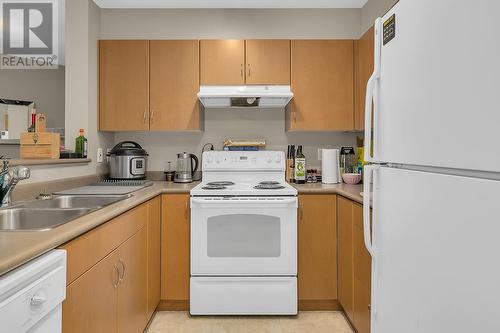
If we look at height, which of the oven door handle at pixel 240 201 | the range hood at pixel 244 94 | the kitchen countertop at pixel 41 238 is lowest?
the oven door handle at pixel 240 201

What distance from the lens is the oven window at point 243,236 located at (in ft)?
7.70

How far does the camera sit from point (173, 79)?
2.81 metres

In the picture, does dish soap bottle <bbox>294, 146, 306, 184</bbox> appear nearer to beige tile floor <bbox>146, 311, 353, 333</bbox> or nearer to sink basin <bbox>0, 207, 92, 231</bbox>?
beige tile floor <bbox>146, 311, 353, 333</bbox>

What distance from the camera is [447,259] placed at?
87 cm

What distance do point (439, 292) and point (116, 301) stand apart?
133 cm

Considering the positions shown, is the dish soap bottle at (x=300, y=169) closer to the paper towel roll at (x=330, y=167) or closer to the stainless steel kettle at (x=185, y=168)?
the paper towel roll at (x=330, y=167)

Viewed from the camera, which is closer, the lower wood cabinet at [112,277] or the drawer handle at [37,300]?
the drawer handle at [37,300]

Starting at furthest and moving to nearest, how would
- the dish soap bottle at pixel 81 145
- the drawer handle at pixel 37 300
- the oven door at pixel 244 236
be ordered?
the dish soap bottle at pixel 81 145, the oven door at pixel 244 236, the drawer handle at pixel 37 300

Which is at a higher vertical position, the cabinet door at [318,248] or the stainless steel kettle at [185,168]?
the stainless steel kettle at [185,168]

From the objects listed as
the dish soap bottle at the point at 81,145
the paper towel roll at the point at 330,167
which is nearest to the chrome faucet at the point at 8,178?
the dish soap bottle at the point at 81,145

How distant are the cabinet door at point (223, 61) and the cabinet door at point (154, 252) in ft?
3.62

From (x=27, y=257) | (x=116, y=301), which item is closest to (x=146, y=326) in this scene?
(x=116, y=301)

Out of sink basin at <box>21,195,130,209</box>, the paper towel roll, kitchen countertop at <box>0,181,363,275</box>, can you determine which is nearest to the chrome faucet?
sink basin at <box>21,195,130,209</box>

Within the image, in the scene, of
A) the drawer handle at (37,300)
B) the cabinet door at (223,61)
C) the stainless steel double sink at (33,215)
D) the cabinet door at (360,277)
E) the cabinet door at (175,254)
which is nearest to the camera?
the drawer handle at (37,300)
